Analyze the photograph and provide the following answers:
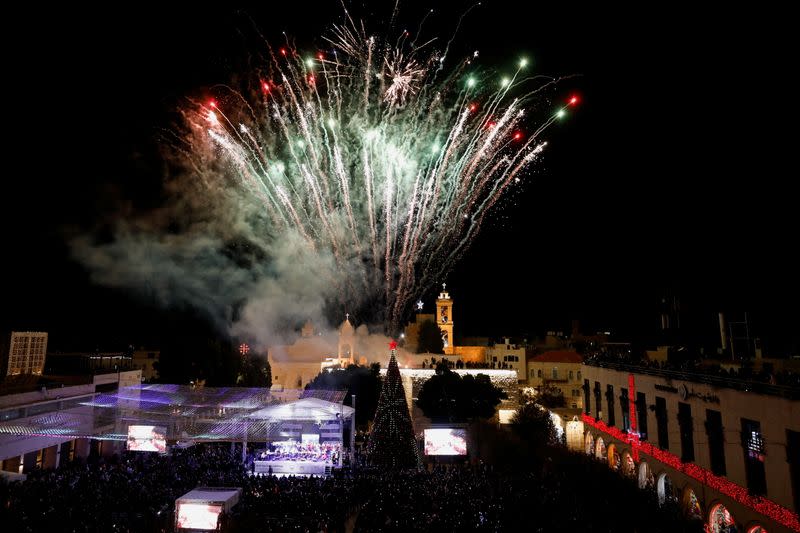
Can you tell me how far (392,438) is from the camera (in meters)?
20.1

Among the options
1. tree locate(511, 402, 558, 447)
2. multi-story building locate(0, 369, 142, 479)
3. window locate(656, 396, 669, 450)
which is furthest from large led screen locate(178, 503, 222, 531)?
tree locate(511, 402, 558, 447)

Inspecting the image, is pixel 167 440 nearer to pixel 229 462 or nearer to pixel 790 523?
pixel 229 462

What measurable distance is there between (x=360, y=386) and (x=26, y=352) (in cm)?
2506

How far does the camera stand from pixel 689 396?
15.9 metres

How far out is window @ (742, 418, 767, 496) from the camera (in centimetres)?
1212

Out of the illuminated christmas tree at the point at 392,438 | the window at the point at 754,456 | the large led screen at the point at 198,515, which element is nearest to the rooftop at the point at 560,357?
the illuminated christmas tree at the point at 392,438

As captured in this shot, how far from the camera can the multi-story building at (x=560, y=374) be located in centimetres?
4153

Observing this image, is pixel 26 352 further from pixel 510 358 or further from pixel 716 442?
pixel 716 442

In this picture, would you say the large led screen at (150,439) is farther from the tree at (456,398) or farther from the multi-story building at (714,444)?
the multi-story building at (714,444)

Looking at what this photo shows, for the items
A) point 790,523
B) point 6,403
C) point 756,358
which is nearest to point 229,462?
point 6,403

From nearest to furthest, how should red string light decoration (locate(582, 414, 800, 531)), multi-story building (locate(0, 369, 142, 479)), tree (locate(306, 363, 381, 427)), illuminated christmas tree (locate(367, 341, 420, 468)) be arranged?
red string light decoration (locate(582, 414, 800, 531)) → multi-story building (locate(0, 369, 142, 479)) → illuminated christmas tree (locate(367, 341, 420, 468)) → tree (locate(306, 363, 381, 427))

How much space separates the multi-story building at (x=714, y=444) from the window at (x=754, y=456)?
0.02 m

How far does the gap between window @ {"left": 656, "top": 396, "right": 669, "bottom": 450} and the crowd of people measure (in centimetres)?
214

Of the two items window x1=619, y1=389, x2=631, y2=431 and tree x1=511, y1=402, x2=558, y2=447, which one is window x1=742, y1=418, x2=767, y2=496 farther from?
tree x1=511, y1=402, x2=558, y2=447
